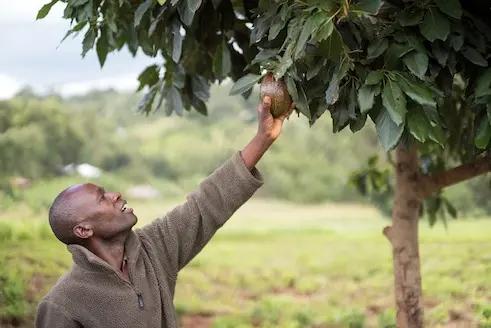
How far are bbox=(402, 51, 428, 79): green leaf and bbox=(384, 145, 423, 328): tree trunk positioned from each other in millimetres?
1285

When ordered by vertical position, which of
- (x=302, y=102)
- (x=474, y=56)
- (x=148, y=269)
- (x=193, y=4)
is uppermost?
(x=193, y=4)

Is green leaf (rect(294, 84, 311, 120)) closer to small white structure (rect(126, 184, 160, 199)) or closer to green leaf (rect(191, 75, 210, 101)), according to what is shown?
green leaf (rect(191, 75, 210, 101))

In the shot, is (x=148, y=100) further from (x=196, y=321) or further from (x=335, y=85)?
(x=196, y=321)

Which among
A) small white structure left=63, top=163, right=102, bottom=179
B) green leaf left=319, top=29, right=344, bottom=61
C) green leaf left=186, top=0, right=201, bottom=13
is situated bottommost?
green leaf left=319, top=29, right=344, bottom=61

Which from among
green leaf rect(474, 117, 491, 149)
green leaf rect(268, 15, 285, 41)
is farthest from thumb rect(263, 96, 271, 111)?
green leaf rect(474, 117, 491, 149)

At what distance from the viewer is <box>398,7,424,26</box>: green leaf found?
1.62 meters

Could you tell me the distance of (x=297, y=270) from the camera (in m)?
4.64

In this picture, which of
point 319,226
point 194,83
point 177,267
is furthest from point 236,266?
point 177,267

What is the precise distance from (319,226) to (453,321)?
159cm

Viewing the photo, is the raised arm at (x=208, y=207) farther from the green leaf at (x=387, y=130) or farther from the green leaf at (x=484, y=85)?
the green leaf at (x=484, y=85)

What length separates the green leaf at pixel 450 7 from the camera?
5.23 feet

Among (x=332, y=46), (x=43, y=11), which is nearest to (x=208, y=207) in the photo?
(x=332, y=46)

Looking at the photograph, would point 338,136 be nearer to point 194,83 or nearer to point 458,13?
point 194,83

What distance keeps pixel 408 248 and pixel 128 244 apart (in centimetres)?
142
